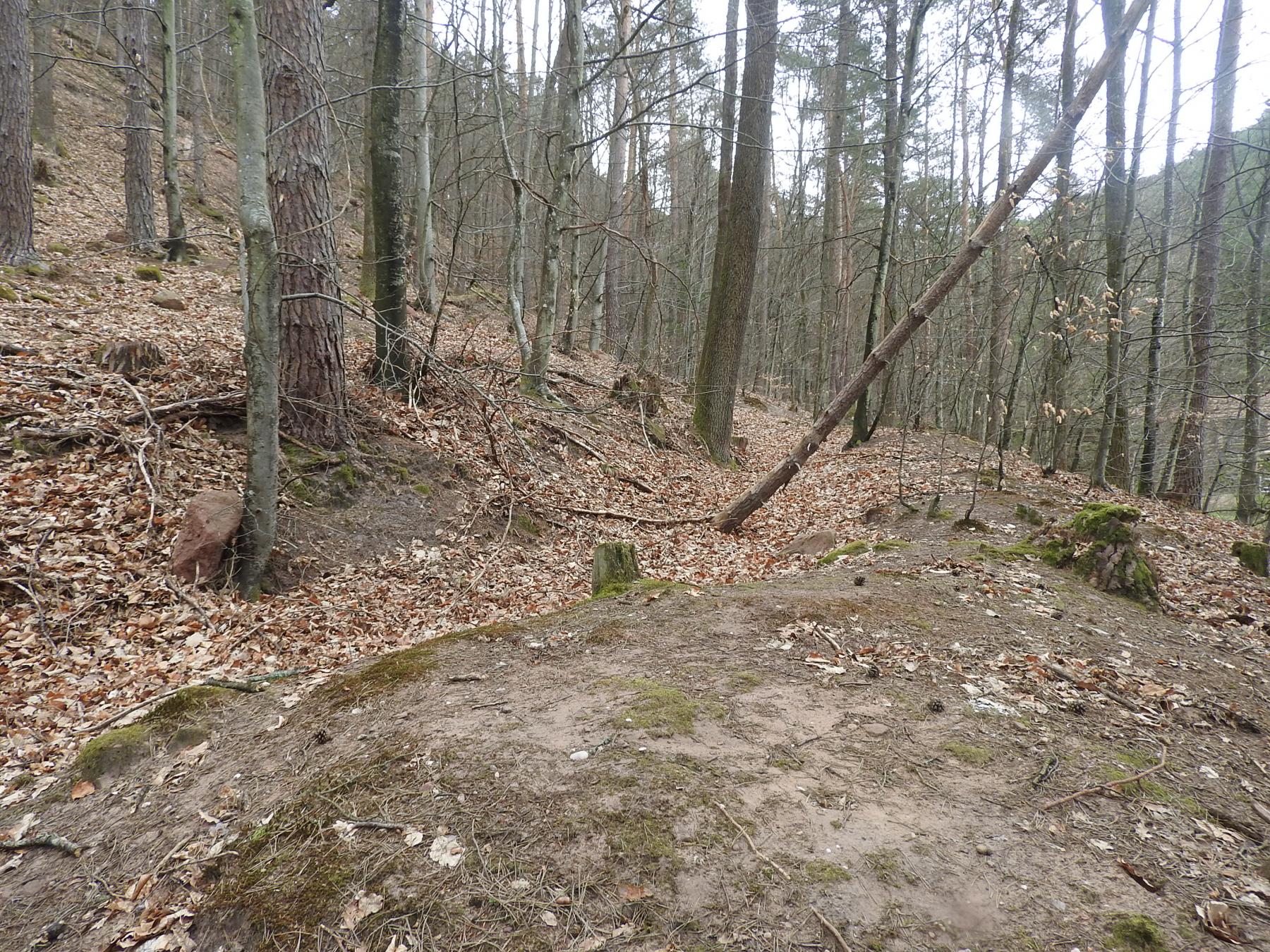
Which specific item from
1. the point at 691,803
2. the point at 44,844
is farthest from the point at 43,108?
the point at 691,803

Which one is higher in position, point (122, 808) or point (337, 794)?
point (337, 794)

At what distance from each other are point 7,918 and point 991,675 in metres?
4.67

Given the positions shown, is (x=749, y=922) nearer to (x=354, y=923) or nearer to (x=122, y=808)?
(x=354, y=923)

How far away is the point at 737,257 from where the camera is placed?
34.7 feet

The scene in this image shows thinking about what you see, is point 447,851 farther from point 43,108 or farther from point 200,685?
point 43,108

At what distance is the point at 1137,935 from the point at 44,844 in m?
4.18

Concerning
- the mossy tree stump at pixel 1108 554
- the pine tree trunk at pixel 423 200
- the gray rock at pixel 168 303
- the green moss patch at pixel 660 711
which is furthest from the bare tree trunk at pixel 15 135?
the mossy tree stump at pixel 1108 554

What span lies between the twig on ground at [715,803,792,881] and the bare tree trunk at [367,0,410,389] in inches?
243

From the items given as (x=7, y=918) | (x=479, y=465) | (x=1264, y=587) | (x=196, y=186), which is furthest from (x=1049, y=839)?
(x=196, y=186)

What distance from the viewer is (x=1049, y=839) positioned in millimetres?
2297

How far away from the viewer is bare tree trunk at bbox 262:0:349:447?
5785 mm

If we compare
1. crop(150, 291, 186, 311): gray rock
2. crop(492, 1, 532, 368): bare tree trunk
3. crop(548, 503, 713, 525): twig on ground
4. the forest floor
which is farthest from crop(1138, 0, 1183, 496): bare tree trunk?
crop(150, 291, 186, 311): gray rock

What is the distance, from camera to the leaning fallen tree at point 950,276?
232 inches

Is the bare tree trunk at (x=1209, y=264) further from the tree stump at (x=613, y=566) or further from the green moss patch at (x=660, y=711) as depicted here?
the green moss patch at (x=660, y=711)
